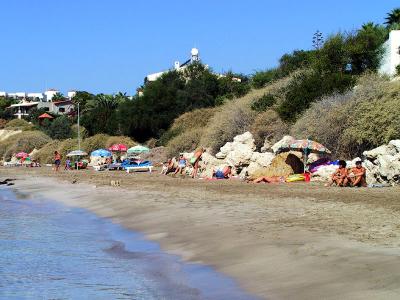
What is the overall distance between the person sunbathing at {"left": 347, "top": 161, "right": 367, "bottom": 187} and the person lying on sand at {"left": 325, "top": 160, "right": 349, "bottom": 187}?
0.15 meters

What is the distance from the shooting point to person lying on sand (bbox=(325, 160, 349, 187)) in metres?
19.5

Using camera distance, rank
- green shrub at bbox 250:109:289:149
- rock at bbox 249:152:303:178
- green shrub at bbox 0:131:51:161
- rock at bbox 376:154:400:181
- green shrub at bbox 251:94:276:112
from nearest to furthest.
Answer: rock at bbox 376:154:400:181, rock at bbox 249:152:303:178, green shrub at bbox 250:109:289:149, green shrub at bbox 251:94:276:112, green shrub at bbox 0:131:51:161

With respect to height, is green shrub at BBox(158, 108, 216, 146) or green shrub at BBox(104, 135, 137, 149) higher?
green shrub at BBox(158, 108, 216, 146)

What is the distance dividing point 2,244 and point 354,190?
10.2 metres

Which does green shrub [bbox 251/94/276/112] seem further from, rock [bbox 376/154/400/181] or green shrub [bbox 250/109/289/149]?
rock [bbox 376/154/400/181]

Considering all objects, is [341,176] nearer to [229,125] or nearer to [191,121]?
[229,125]

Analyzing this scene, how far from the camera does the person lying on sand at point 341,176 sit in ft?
63.8

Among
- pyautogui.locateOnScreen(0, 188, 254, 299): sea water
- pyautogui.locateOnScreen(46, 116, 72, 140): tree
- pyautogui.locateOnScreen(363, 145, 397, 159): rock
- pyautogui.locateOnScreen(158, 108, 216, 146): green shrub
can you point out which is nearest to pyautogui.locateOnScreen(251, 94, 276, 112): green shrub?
pyautogui.locateOnScreen(158, 108, 216, 146): green shrub

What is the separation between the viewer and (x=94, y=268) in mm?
9523

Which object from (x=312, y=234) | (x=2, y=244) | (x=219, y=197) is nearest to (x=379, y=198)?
(x=219, y=197)

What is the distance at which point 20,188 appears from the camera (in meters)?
29.0

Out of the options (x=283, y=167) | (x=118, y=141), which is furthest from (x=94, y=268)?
(x=118, y=141)

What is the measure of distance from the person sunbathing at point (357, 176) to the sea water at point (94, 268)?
826cm

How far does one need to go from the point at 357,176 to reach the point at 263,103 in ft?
52.7
